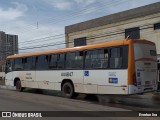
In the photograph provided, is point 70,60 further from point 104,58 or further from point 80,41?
point 80,41

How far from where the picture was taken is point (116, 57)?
1664cm

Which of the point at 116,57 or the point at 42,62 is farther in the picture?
the point at 42,62

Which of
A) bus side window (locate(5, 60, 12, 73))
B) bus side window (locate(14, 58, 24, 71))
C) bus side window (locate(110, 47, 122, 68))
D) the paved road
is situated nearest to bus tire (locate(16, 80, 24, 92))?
bus side window (locate(14, 58, 24, 71))

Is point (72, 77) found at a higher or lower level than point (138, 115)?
higher

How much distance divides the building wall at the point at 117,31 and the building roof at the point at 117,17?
15 centimetres

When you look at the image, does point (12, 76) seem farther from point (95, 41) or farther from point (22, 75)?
point (95, 41)

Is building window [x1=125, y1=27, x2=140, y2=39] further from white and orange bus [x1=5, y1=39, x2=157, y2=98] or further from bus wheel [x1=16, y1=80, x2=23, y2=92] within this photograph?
white and orange bus [x1=5, y1=39, x2=157, y2=98]

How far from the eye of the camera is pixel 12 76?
25828 millimetres

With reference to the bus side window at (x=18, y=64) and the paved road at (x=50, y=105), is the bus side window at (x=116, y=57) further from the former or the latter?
the bus side window at (x=18, y=64)

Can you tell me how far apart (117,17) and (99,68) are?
841 inches

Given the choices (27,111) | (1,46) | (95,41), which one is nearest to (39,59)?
(27,111)

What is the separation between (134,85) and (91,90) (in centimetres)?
317

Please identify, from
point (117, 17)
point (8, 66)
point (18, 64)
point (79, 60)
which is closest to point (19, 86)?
point (18, 64)

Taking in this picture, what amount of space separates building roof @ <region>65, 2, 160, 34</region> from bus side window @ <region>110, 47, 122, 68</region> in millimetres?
17134
